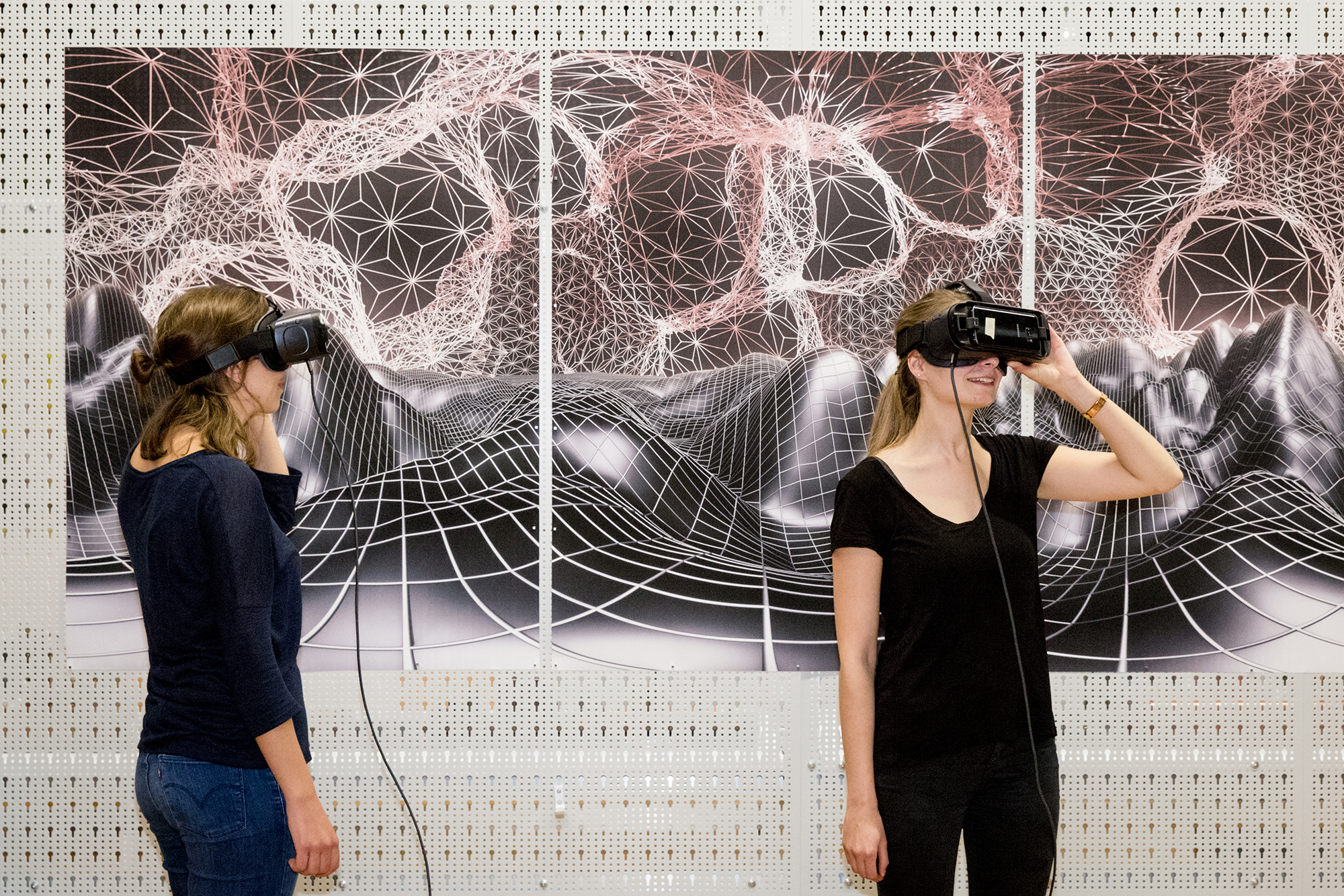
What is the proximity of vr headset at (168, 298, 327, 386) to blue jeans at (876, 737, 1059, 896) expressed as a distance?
141cm

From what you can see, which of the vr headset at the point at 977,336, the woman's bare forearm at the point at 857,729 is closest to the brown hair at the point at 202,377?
the woman's bare forearm at the point at 857,729

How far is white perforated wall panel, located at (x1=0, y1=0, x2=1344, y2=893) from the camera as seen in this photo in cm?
284

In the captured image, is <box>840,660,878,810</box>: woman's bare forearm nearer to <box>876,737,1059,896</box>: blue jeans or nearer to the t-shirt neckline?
<box>876,737,1059,896</box>: blue jeans

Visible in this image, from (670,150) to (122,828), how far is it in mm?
2619

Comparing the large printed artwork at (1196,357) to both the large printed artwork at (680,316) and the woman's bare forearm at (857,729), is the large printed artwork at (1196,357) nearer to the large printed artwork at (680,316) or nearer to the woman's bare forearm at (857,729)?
the large printed artwork at (680,316)

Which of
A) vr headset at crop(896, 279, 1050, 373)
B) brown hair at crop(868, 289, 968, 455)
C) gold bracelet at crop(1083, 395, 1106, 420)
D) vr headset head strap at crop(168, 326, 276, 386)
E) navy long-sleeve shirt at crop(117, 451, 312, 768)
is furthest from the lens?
gold bracelet at crop(1083, 395, 1106, 420)

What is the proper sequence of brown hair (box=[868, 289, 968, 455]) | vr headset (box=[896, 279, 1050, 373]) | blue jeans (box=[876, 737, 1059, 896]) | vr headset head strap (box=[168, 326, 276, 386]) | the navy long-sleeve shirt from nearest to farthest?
the navy long-sleeve shirt, vr headset head strap (box=[168, 326, 276, 386]), blue jeans (box=[876, 737, 1059, 896]), vr headset (box=[896, 279, 1050, 373]), brown hair (box=[868, 289, 968, 455])

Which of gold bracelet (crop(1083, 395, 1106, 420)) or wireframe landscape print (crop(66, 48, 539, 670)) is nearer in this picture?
gold bracelet (crop(1083, 395, 1106, 420))

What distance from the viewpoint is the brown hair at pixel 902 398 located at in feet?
6.80

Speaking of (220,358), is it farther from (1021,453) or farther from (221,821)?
(1021,453)

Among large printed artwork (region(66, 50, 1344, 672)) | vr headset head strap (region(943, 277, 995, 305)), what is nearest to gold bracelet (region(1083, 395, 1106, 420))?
vr headset head strap (region(943, 277, 995, 305))

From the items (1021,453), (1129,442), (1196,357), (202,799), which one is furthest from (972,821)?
(1196,357)

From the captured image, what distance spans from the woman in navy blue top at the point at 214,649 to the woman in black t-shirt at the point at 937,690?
1.03 metres

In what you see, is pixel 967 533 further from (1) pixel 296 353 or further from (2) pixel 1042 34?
(2) pixel 1042 34
